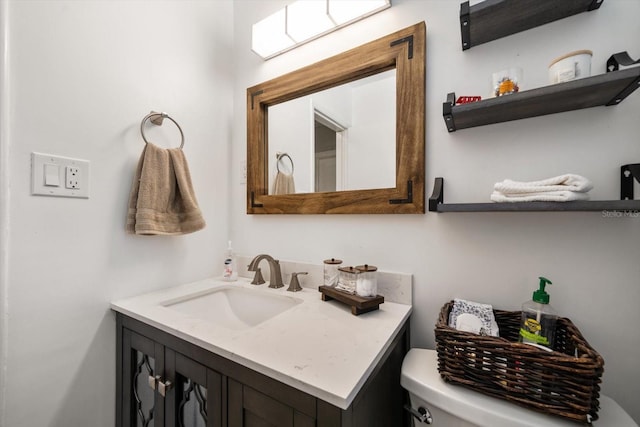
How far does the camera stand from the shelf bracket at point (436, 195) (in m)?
0.78

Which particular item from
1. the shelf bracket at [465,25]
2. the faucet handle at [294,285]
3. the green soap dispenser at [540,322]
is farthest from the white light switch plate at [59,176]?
the green soap dispenser at [540,322]

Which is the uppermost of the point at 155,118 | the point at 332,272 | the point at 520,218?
the point at 155,118

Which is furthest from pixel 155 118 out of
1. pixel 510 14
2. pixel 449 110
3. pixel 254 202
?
pixel 510 14

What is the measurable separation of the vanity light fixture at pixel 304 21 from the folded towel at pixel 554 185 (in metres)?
0.79

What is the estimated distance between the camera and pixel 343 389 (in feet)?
1.55

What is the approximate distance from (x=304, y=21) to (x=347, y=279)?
1.07m

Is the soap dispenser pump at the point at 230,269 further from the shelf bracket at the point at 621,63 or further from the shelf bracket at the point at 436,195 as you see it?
the shelf bracket at the point at 621,63

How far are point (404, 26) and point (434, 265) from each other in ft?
2.84

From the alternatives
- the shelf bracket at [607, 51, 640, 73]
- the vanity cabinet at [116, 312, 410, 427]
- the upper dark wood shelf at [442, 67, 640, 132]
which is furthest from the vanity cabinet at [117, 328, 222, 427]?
the shelf bracket at [607, 51, 640, 73]

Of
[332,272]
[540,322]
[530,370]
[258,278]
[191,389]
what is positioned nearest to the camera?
[530,370]

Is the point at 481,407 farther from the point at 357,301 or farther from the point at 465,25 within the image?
the point at 465,25

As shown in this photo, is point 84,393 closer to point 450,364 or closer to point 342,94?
point 450,364

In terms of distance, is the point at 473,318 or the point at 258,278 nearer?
the point at 473,318

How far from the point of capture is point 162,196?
1.04m
